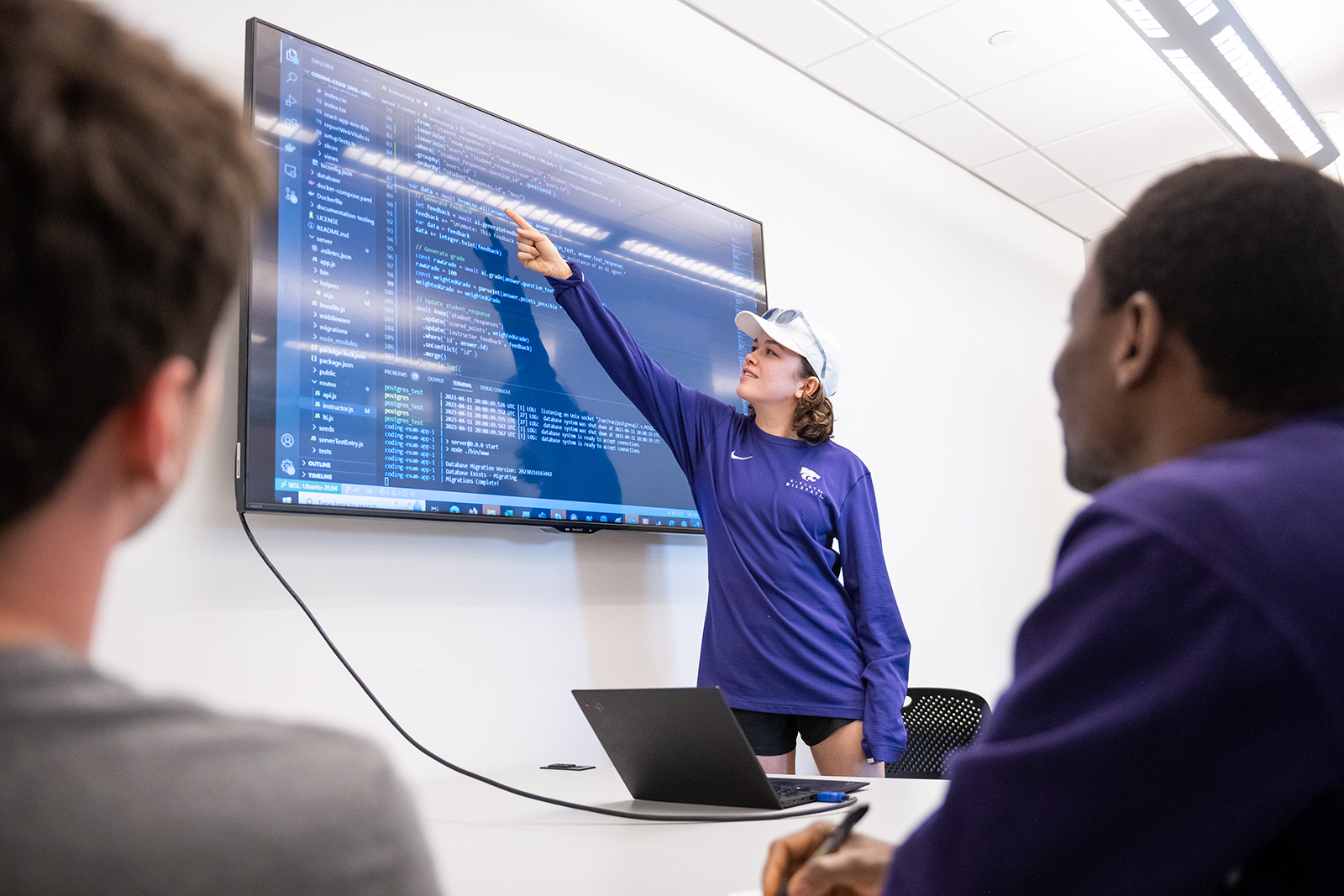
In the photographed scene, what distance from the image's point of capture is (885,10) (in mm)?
3387

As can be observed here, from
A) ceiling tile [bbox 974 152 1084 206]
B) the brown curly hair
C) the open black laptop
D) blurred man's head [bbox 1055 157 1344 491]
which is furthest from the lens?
ceiling tile [bbox 974 152 1084 206]

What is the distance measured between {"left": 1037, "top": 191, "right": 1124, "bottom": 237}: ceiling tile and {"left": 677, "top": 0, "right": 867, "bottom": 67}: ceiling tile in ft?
6.80

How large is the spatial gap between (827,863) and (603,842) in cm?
48

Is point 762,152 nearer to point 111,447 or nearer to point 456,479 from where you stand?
point 456,479

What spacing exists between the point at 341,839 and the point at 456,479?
1.79 metres

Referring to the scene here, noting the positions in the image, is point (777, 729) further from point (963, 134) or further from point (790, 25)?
point (963, 134)

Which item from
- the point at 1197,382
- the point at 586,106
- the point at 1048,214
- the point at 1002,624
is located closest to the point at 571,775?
the point at 1197,382

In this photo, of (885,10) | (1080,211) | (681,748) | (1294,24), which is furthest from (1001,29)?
(681,748)

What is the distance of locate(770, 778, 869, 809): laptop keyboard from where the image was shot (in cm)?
150

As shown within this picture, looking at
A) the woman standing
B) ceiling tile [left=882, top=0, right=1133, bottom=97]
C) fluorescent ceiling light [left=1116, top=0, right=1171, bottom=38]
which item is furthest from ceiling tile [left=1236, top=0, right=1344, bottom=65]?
the woman standing

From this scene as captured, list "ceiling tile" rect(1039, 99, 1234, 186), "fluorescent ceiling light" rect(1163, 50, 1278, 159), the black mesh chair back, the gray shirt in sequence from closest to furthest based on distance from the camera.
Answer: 1. the gray shirt
2. the black mesh chair back
3. "fluorescent ceiling light" rect(1163, 50, 1278, 159)
4. "ceiling tile" rect(1039, 99, 1234, 186)

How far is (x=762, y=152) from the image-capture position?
3455mm

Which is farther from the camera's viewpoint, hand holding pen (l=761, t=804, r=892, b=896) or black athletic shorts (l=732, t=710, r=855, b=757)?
black athletic shorts (l=732, t=710, r=855, b=757)

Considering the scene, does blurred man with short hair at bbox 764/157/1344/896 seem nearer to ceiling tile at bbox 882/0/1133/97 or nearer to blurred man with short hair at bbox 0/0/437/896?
blurred man with short hair at bbox 0/0/437/896
